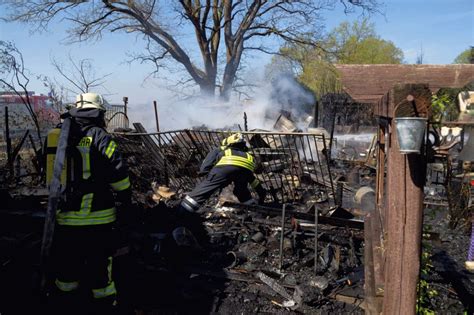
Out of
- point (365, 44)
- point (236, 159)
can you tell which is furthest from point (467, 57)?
point (236, 159)

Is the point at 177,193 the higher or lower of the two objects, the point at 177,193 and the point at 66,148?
the lower

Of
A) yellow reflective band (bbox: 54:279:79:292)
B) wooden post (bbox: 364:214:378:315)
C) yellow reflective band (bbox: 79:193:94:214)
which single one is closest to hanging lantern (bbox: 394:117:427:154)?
wooden post (bbox: 364:214:378:315)

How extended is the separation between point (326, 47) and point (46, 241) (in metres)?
24.1

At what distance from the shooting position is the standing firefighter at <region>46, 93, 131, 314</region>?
350 centimetres

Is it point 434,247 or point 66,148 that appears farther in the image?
point 434,247

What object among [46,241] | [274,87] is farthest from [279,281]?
[274,87]

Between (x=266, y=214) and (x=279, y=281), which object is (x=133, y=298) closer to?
(x=279, y=281)

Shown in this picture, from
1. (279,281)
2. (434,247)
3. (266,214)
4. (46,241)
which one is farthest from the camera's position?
(266,214)

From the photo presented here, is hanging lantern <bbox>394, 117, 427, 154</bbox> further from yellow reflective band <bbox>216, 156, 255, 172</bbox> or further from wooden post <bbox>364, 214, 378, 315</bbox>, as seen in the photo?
yellow reflective band <bbox>216, 156, 255, 172</bbox>

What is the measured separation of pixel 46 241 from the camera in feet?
10.6

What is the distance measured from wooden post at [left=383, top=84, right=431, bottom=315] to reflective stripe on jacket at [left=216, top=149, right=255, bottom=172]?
171 inches

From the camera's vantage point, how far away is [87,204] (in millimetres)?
3535

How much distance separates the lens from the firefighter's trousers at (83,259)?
3572 millimetres

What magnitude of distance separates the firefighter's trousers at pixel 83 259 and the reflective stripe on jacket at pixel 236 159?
307 centimetres
